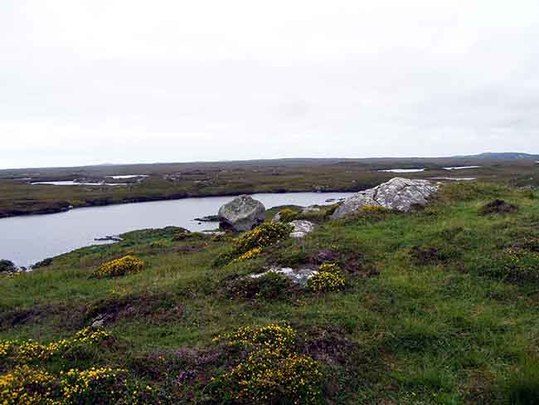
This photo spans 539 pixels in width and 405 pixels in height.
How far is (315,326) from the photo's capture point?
42.0 feet

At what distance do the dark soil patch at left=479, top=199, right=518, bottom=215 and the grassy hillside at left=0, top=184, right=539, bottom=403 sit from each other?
1.49 meters

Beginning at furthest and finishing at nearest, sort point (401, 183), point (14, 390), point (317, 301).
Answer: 1. point (401, 183)
2. point (317, 301)
3. point (14, 390)

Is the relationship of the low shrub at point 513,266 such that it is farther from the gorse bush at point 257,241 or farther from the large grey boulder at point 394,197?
the large grey boulder at point 394,197

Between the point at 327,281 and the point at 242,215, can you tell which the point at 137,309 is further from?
the point at 242,215

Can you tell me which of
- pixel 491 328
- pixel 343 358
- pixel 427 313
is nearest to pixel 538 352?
pixel 491 328

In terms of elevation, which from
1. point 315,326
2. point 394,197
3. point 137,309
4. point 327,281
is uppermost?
point 394,197

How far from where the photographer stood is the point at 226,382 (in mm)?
10406

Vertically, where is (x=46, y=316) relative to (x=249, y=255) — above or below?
below

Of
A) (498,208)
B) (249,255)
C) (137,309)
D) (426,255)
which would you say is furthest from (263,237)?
(498,208)

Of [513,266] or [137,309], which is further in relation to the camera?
[513,266]

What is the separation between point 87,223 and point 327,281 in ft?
204

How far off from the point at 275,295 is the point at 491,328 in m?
6.40

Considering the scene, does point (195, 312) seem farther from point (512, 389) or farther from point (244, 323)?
point (512, 389)

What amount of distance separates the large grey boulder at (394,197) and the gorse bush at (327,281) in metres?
11.2
